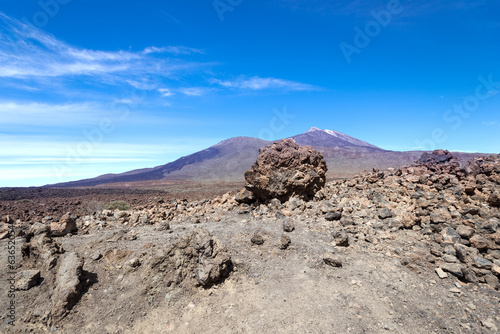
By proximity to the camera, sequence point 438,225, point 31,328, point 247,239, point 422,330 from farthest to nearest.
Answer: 1. point 247,239
2. point 438,225
3. point 31,328
4. point 422,330

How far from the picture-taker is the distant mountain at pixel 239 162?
3123 inches

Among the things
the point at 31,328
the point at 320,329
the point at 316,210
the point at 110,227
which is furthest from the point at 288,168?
the point at 31,328

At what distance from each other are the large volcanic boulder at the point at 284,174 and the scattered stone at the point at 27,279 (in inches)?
271

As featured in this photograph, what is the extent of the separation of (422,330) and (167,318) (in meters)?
3.98

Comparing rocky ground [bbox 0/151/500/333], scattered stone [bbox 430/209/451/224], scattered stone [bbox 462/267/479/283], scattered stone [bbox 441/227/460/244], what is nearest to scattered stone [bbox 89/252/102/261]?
rocky ground [bbox 0/151/500/333]

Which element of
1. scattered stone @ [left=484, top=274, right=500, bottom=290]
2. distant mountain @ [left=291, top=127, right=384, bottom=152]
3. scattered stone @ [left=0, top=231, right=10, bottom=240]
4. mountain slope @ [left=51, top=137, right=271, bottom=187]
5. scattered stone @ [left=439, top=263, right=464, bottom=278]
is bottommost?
scattered stone @ [left=484, top=274, right=500, bottom=290]

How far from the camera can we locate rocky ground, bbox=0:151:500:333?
13.3 feet

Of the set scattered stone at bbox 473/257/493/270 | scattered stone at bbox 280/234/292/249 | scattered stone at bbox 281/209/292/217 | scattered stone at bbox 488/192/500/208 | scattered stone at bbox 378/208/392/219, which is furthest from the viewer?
scattered stone at bbox 281/209/292/217

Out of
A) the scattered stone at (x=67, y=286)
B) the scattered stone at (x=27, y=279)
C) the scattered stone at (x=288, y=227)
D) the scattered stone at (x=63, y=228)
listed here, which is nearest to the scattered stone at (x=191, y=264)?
the scattered stone at (x=67, y=286)

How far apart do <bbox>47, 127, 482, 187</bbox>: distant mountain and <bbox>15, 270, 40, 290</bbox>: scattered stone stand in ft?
171

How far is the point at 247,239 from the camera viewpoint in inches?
255

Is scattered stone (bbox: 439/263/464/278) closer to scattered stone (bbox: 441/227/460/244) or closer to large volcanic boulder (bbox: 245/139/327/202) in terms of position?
scattered stone (bbox: 441/227/460/244)

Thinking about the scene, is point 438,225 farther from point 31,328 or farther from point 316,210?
point 31,328

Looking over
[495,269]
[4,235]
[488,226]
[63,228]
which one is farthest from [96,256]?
[488,226]
